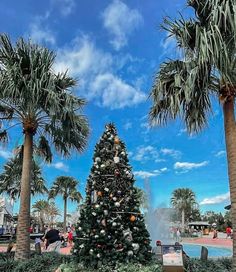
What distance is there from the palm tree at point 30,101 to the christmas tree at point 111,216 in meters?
1.87

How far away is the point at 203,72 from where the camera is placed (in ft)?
23.4

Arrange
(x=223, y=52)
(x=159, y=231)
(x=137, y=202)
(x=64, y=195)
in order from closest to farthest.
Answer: (x=223, y=52), (x=137, y=202), (x=159, y=231), (x=64, y=195)

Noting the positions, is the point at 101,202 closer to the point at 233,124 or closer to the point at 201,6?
the point at 233,124

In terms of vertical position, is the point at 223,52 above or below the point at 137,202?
above

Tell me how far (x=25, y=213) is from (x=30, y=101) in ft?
10.8

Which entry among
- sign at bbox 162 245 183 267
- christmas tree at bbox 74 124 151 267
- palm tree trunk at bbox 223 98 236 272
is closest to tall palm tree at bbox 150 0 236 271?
palm tree trunk at bbox 223 98 236 272

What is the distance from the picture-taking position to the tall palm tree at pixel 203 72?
267 inches

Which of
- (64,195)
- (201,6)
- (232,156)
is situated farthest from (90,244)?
(64,195)

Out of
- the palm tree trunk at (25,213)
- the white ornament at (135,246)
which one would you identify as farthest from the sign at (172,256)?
the palm tree trunk at (25,213)

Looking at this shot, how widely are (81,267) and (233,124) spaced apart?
4.81 metres

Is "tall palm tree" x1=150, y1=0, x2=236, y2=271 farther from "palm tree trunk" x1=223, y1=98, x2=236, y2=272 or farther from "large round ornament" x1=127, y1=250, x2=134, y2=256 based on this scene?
"large round ornament" x1=127, y1=250, x2=134, y2=256

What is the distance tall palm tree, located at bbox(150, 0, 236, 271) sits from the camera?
22.2 feet

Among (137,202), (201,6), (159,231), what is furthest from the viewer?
(159,231)

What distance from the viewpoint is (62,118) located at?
10125mm
